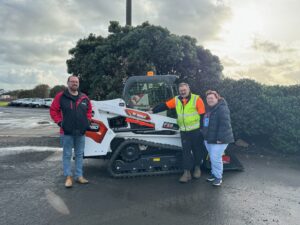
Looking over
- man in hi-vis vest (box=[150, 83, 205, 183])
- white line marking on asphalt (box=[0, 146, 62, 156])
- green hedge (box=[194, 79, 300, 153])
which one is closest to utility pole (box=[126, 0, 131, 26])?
green hedge (box=[194, 79, 300, 153])

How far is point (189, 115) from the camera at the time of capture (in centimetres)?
523

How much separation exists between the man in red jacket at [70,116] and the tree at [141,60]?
4195 millimetres

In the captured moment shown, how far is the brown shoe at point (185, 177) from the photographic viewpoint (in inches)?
203

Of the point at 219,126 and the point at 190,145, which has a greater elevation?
the point at 219,126

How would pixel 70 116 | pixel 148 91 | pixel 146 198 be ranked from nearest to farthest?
pixel 146 198 → pixel 70 116 → pixel 148 91

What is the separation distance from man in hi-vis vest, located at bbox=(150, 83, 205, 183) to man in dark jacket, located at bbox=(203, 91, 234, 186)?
201 mm

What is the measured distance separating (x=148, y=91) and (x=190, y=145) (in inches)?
56.9

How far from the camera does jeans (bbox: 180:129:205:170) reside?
5.32 metres

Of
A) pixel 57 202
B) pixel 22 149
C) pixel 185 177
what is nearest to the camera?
pixel 57 202

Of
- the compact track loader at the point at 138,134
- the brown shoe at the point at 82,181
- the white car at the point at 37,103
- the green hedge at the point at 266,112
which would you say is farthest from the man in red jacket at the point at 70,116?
the white car at the point at 37,103

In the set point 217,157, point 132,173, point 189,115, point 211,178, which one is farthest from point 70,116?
point 211,178

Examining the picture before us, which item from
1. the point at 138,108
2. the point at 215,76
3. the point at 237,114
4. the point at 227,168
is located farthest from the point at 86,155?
the point at 215,76

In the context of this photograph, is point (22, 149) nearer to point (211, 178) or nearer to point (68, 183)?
point (68, 183)

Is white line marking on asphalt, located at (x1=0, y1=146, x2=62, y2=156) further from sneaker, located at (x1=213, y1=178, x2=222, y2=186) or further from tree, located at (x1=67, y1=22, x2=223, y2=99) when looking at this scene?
sneaker, located at (x1=213, y1=178, x2=222, y2=186)
